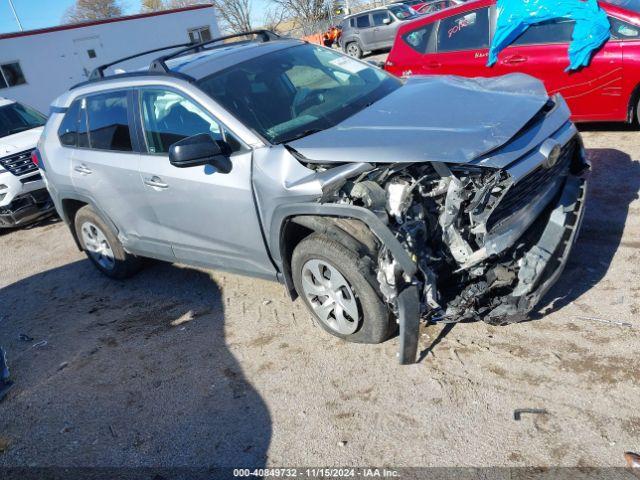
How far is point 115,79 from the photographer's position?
14.6 ft

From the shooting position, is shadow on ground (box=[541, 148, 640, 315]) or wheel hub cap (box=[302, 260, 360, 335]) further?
shadow on ground (box=[541, 148, 640, 315])

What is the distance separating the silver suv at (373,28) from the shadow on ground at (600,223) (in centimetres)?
1390

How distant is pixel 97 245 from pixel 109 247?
0.87 ft

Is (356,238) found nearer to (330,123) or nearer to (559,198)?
(330,123)

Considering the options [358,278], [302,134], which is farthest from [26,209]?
[358,278]

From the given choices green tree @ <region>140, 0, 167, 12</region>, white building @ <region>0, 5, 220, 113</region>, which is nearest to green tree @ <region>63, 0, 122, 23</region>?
green tree @ <region>140, 0, 167, 12</region>

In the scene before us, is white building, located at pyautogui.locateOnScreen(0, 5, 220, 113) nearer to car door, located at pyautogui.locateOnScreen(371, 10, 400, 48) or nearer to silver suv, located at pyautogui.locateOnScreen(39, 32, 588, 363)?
car door, located at pyautogui.locateOnScreen(371, 10, 400, 48)

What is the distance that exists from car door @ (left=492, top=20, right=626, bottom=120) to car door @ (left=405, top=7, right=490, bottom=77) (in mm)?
311

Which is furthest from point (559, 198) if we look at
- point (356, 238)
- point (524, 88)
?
point (356, 238)

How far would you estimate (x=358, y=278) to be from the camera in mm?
3156

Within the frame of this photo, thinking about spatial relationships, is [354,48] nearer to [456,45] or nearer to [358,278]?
[456,45]

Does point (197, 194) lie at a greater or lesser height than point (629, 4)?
lesser

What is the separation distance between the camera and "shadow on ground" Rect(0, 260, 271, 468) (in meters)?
3.13

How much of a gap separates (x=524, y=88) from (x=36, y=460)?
13.1 ft
